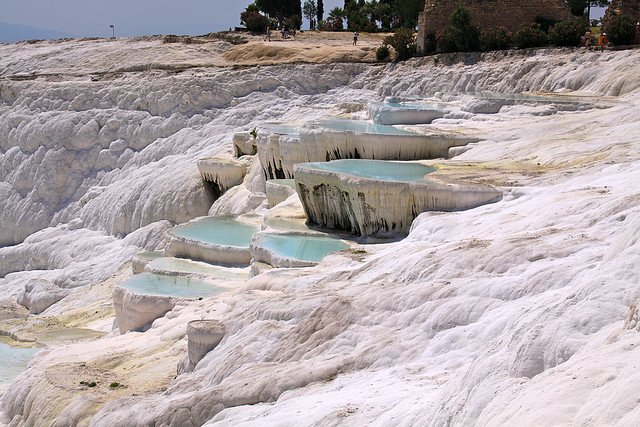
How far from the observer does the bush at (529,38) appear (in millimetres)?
22516

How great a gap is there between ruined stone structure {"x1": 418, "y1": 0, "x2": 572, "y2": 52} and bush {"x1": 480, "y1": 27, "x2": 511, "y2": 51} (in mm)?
1117

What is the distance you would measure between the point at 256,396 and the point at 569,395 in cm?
364

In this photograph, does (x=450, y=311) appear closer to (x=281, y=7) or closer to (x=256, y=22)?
(x=256, y=22)

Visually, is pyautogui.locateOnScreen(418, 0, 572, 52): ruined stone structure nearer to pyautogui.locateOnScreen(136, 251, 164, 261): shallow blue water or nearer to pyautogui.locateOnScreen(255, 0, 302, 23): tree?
pyautogui.locateOnScreen(136, 251, 164, 261): shallow blue water

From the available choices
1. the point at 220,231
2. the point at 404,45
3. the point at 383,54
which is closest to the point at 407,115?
the point at 220,231

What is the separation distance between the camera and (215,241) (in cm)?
1504

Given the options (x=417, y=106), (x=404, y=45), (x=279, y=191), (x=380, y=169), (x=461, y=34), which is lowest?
(x=279, y=191)

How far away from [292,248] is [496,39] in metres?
11.6

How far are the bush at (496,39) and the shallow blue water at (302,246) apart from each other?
1090 cm

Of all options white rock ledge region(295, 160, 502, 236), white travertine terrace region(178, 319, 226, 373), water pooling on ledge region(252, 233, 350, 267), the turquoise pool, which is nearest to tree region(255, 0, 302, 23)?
white rock ledge region(295, 160, 502, 236)

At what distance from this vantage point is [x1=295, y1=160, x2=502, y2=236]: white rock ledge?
12148mm

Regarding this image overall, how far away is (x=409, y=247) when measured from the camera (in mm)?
10695

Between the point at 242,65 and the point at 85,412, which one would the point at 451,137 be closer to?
the point at 85,412

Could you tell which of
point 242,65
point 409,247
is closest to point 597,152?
point 409,247
